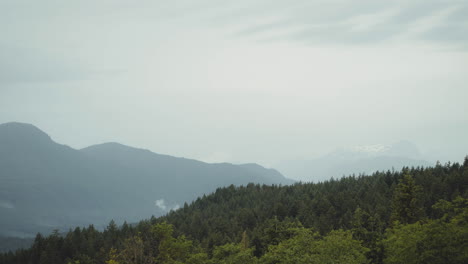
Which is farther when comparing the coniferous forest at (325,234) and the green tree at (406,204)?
the green tree at (406,204)

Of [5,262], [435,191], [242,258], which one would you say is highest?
[435,191]

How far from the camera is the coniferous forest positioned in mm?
54281

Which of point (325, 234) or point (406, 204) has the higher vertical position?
point (406, 204)

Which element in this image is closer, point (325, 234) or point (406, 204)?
point (406, 204)

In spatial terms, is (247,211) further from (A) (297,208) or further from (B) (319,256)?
(B) (319,256)

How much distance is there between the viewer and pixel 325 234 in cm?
11694

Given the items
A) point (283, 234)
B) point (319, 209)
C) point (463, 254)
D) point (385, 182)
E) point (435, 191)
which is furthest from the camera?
point (385, 182)

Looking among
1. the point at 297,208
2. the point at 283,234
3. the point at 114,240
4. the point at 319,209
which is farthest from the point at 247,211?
the point at 283,234

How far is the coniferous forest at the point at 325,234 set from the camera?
178 ft

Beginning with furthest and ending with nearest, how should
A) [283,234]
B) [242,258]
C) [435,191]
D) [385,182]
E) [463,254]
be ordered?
[385,182], [435,191], [283,234], [242,258], [463,254]

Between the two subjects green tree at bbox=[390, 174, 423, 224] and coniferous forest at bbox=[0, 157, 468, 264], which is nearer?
coniferous forest at bbox=[0, 157, 468, 264]

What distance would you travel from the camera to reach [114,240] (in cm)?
Result: 16925

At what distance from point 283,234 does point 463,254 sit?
4116 cm

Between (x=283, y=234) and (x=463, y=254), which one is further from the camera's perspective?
(x=283, y=234)
